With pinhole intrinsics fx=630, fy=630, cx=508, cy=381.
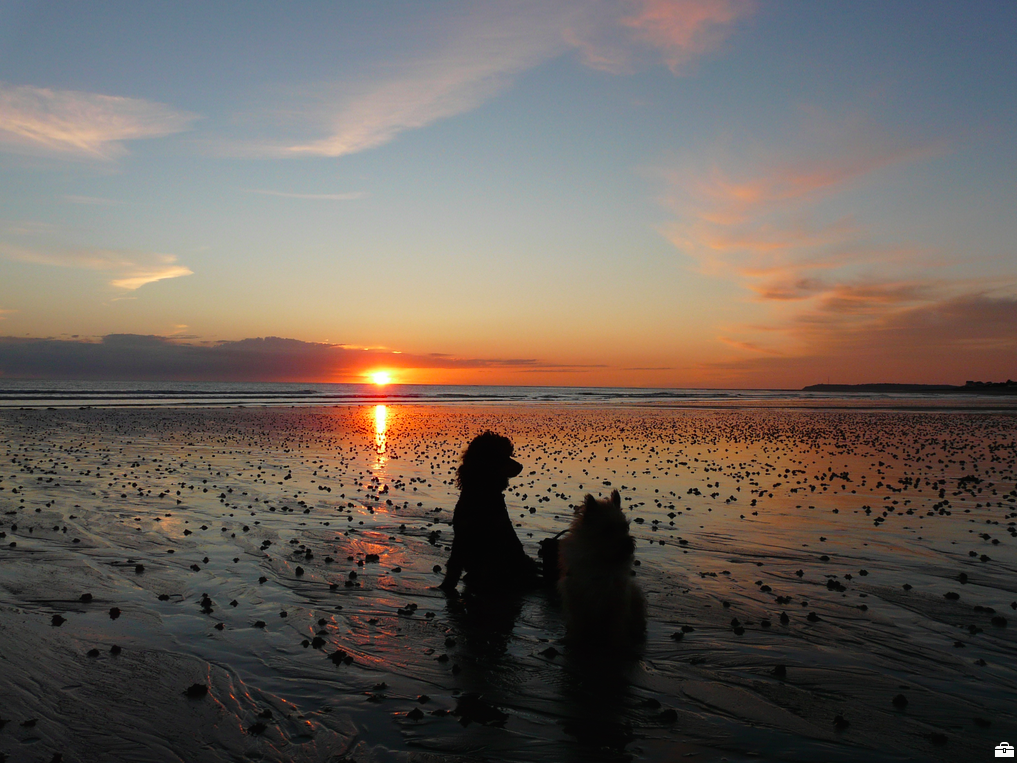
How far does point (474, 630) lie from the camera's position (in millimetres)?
7090

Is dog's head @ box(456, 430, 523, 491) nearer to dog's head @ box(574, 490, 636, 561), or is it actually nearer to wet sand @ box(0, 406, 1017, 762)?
wet sand @ box(0, 406, 1017, 762)

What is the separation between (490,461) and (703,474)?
39.0ft

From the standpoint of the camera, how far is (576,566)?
678 cm

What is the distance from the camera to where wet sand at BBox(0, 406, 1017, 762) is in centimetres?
482

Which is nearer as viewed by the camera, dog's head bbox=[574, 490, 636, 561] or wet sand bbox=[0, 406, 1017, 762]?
wet sand bbox=[0, 406, 1017, 762]

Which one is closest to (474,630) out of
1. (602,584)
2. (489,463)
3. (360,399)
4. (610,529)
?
(602,584)

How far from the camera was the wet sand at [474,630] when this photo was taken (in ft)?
15.8

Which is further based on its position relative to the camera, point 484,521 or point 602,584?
point 484,521

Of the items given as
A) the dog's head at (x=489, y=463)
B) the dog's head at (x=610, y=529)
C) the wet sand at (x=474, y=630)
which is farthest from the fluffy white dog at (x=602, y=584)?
the dog's head at (x=489, y=463)

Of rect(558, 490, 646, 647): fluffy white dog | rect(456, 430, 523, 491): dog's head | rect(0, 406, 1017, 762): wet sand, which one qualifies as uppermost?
rect(456, 430, 523, 491): dog's head

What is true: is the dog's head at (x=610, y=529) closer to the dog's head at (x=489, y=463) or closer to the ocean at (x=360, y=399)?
the dog's head at (x=489, y=463)

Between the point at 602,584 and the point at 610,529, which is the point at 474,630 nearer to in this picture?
the point at 602,584

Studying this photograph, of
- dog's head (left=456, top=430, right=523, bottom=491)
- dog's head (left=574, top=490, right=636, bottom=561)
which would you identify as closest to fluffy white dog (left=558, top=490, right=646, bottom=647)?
dog's head (left=574, top=490, right=636, bottom=561)

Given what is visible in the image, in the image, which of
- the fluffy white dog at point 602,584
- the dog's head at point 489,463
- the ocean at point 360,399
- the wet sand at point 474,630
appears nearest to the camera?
the wet sand at point 474,630
